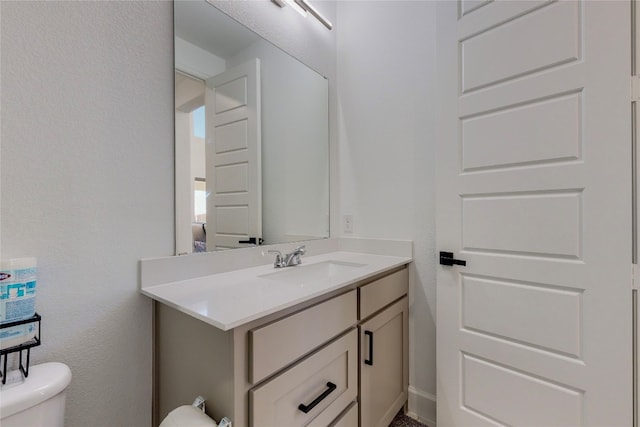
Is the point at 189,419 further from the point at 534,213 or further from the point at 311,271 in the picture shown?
the point at 534,213

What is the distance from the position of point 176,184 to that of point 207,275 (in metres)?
0.41

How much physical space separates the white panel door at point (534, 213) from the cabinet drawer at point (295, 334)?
2.08 feet

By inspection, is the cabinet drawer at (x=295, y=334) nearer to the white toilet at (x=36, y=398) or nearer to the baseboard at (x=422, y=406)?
Result: the white toilet at (x=36, y=398)

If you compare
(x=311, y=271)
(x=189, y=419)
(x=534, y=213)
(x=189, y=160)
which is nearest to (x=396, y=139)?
(x=534, y=213)

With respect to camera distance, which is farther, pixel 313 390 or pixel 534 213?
pixel 534 213

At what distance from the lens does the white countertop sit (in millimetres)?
790

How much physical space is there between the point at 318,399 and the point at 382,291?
1.95 feet

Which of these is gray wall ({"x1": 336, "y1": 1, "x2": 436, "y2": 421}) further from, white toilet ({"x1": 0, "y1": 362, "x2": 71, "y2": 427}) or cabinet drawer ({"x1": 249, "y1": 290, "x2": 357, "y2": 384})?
white toilet ({"x1": 0, "y1": 362, "x2": 71, "y2": 427})

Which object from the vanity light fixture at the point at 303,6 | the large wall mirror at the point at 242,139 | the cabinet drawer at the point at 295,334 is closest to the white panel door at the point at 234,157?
the large wall mirror at the point at 242,139

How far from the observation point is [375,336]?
1.31 metres

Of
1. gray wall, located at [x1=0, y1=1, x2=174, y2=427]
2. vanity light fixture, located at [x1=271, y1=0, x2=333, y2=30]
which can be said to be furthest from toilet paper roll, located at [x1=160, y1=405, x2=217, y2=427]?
vanity light fixture, located at [x1=271, y1=0, x2=333, y2=30]

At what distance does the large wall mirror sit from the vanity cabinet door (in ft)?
2.27

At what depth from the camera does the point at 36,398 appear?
2.35 feet

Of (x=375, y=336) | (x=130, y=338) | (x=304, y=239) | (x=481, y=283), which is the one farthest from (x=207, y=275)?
(x=481, y=283)
